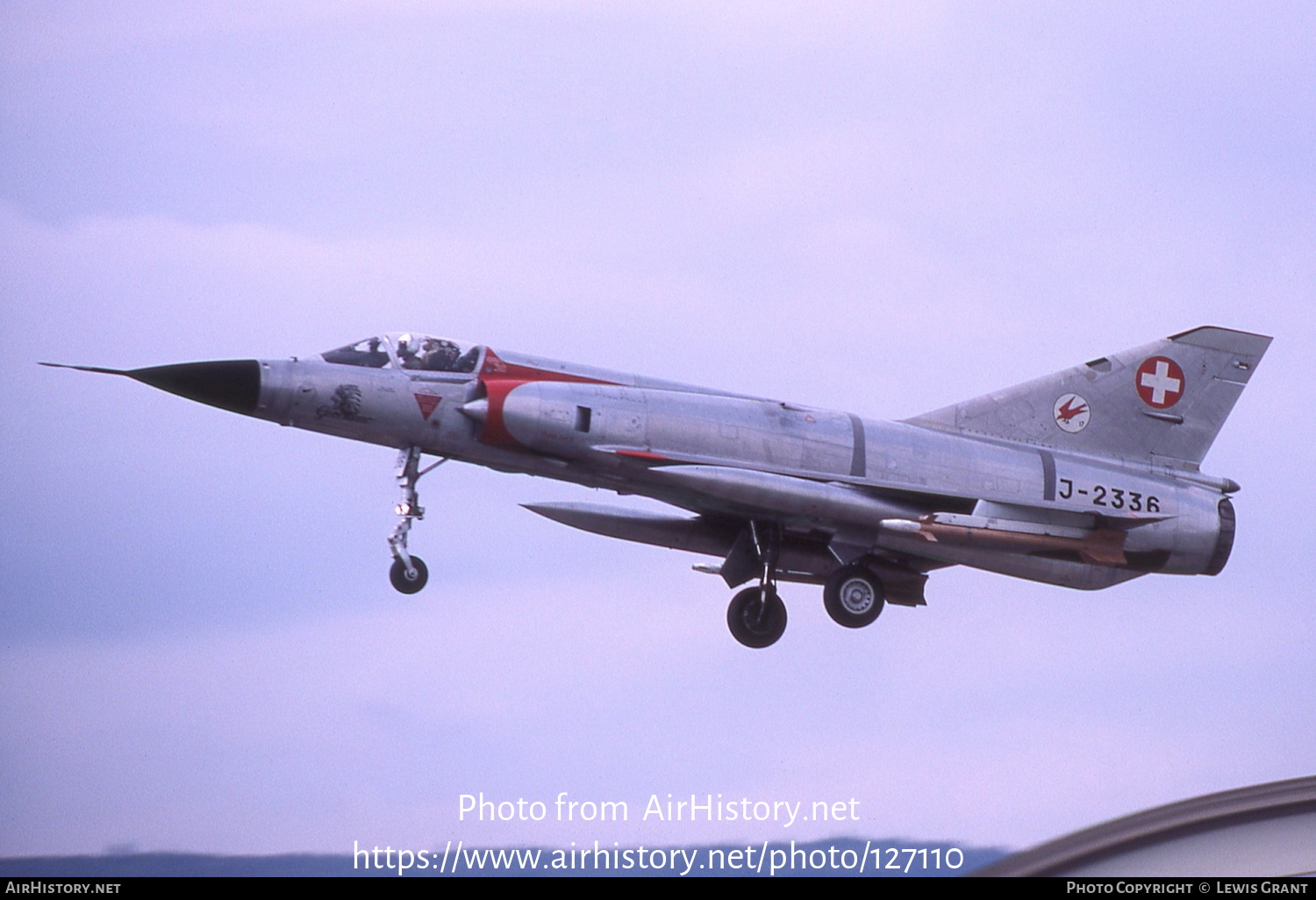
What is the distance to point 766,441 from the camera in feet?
64.8

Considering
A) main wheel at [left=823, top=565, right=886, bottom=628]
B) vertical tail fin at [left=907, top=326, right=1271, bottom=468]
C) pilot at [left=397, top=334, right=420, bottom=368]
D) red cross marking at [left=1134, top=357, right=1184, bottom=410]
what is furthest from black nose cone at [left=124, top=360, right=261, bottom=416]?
red cross marking at [left=1134, top=357, right=1184, bottom=410]

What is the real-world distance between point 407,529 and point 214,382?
8.72ft

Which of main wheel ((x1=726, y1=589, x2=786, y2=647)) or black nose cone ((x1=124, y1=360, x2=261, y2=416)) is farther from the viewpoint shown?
main wheel ((x1=726, y1=589, x2=786, y2=647))

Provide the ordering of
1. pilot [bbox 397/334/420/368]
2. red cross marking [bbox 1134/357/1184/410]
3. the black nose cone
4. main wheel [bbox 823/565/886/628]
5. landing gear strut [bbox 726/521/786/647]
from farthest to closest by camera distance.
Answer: red cross marking [bbox 1134/357/1184/410]
landing gear strut [bbox 726/521/786/647]
main wheel [bbox 823/565/886/628]
pilot [bbox 397/334/420/368]
the black nose cone

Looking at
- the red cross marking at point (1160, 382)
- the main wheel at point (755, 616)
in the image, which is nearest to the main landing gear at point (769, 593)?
the main wheel at point (755, 616)

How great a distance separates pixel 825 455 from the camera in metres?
20.0

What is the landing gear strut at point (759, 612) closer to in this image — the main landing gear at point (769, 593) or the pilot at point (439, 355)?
the main landing gear at point (769, 593)

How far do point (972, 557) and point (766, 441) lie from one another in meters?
2.92

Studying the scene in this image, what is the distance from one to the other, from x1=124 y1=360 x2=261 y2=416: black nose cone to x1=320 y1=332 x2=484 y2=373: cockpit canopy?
0.89 meters

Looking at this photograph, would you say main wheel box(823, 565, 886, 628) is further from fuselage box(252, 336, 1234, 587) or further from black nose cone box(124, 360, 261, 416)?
black nose cone box(124, 360, 261, 416)

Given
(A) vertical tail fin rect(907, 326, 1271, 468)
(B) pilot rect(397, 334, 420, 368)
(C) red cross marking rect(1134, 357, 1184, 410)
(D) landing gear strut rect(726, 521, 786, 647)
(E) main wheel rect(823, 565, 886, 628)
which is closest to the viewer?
(B) pilot rect(397, 334, 420, 368)

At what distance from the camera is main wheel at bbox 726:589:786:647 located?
21.3 meters

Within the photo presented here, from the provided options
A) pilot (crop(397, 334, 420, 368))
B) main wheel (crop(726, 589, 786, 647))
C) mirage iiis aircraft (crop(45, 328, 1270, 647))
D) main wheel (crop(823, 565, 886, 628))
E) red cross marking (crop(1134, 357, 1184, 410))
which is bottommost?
main wheel (crop(726, 589, 786, 647))
